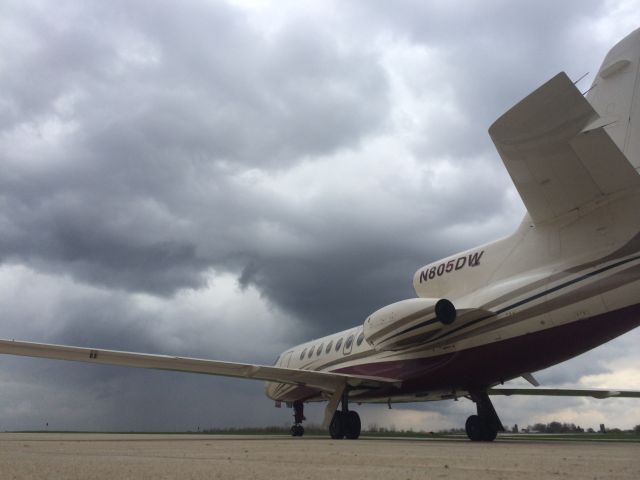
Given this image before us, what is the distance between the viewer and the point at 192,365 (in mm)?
15633

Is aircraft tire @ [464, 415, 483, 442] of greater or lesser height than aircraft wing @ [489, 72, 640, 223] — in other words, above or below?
below

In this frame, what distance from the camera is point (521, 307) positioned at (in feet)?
41.1

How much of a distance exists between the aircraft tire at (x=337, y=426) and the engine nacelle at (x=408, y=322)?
9.39 feet

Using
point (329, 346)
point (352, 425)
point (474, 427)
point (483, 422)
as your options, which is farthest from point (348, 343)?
point (483, 422)

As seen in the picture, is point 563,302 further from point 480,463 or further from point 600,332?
point 480,463

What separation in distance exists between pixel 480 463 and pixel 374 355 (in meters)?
10.9

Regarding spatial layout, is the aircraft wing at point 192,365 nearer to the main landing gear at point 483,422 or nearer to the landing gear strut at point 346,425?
the landing gear strut at point 346,425

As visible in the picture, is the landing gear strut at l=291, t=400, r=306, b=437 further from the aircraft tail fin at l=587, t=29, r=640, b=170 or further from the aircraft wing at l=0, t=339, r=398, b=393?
the aircraft tail fin at l=587, t=29, r=640, b=170

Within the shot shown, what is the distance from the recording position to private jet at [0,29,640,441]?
1023cm

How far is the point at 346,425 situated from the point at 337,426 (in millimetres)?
259

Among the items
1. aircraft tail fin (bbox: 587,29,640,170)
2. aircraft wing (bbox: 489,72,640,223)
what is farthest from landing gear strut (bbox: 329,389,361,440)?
aircraft tail fin (bbox: 587,29,640,170)

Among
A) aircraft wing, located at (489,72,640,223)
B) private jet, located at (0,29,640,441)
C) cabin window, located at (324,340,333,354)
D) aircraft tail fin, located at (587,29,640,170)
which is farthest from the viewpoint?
cabin window, located at (324,340,333,354)

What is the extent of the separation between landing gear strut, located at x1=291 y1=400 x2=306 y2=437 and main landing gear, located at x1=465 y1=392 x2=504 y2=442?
24.3 ft

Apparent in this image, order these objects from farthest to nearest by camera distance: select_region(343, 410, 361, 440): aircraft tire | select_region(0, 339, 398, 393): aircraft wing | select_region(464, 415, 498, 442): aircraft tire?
select_region(343, 410, 361, 440): aircraft tire
select_region(464, 415, 498, 442): aircraft tire
select_region(0, 339, 398, 393): aircraft wing
